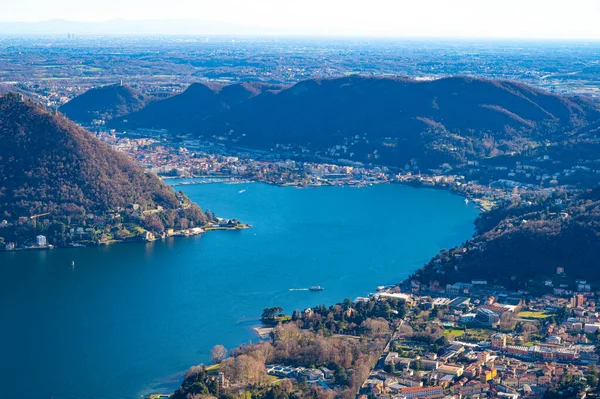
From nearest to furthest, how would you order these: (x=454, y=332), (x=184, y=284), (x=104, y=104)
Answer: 1. (x=454, y=332)
2. (x=184, y=284)
3. (x=104, y=104)

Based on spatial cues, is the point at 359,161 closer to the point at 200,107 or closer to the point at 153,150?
the point at 153,150

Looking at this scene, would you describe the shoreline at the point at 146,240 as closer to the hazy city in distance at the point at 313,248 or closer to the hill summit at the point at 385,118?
the hazy city in distance at the point at 313,248

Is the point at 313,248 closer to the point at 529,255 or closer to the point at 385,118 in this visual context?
the point at 529,255

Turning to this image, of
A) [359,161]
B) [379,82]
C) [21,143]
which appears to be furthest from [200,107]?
[21,143]

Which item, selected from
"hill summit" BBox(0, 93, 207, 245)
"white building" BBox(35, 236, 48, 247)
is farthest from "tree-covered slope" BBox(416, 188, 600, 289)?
"white building" BBox(35, 236, 48, 247)

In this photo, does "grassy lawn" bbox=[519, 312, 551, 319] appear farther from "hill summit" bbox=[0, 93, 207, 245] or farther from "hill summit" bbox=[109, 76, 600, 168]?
"hill summit" bbox=[109, 76, 600, 168]

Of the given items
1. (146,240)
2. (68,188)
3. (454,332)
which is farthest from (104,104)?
(454,332)

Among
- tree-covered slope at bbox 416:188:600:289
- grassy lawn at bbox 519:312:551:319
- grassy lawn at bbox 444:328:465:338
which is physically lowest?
→ grassy lawn at bbox 444:328:465:338
